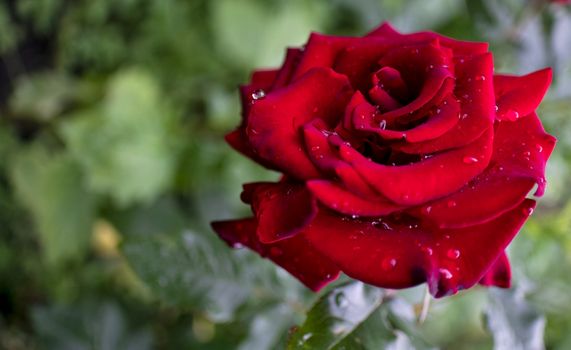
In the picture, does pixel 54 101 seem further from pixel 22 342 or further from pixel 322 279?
pixel 322 279

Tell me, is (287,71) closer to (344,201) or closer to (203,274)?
(344,201)

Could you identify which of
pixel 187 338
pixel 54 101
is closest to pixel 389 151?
pixel 187 338

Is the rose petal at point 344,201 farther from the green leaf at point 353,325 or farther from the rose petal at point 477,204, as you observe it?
the green leaf at point 353,325

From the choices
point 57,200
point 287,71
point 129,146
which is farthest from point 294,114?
point 57,200

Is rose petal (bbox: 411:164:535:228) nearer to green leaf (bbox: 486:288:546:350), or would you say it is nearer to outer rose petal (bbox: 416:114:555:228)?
outer rose petal (bbox: 416:114:555:228)

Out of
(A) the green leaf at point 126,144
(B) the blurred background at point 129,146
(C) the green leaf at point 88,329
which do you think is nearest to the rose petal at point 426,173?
(B) the blurred background at point 129,146

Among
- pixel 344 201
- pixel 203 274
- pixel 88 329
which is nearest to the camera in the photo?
pixel 344 201
